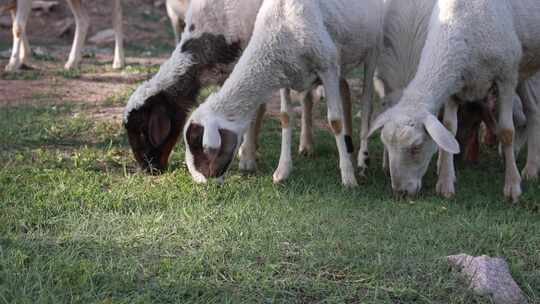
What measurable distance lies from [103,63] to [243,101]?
25.8 feet

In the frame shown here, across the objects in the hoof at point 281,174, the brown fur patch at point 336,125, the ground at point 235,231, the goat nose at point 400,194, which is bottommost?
the hoof at point 281,174

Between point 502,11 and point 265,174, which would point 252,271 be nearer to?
point 265,174

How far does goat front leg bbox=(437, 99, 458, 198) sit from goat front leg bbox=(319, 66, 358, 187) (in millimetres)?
693

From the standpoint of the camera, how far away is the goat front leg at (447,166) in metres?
7.07

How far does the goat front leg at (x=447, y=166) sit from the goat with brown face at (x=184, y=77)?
186 centimetres

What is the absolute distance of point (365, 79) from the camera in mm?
8094

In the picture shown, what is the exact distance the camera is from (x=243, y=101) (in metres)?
6.81

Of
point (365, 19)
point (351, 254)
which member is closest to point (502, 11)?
point (365, 19)

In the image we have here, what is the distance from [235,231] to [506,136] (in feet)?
8.93

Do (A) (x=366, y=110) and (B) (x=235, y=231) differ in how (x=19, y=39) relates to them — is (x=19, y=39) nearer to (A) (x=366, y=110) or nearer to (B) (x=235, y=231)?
(A) (x=366, y=110)

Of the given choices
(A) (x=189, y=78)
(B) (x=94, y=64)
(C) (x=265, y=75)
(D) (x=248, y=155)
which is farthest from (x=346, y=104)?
(B) (x=94, y=64)

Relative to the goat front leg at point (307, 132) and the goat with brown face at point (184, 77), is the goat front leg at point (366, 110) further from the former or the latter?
the goat with brown face at point (184, 77)

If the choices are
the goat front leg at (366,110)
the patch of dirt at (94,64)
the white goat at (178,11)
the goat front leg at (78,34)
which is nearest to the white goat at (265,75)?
the goat front leg at (366,110)

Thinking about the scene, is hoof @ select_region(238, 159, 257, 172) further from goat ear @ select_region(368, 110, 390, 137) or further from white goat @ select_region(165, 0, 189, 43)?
white goat @ select_region(165, 0, 189, 43)
